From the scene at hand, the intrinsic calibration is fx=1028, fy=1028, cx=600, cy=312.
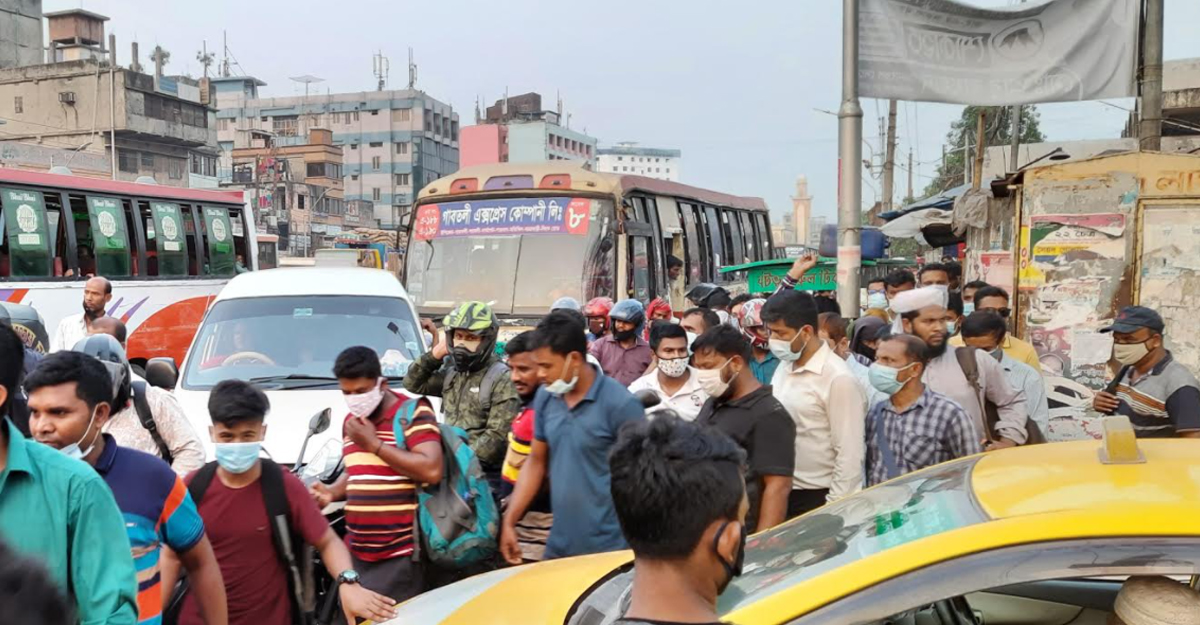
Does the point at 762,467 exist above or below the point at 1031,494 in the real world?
below

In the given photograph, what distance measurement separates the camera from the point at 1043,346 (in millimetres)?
8586

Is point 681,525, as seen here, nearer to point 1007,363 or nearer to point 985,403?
point 985,403

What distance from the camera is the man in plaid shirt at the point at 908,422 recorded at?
428 cm

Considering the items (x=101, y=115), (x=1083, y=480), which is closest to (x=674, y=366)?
(x=1083, y=480)

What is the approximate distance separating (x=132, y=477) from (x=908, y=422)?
3.05 meters

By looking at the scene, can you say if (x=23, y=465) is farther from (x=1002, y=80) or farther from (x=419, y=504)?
(x=1002, y=80)

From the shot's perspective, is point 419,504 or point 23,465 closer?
point 23,465

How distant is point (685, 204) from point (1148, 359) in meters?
10.8

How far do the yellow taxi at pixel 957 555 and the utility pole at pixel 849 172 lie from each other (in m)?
5.94

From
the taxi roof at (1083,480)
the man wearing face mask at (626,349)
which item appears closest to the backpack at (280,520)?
the taxi roof at (1083,480)

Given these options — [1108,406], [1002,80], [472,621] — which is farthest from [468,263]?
[472,621]

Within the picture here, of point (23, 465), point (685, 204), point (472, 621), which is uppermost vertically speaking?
point (685, 204)

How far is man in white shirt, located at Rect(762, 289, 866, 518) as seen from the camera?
14.1 feet

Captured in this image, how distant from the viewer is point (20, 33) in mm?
54531
